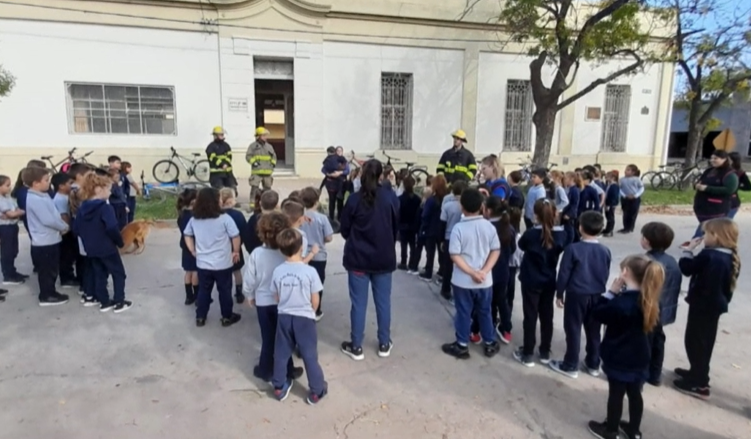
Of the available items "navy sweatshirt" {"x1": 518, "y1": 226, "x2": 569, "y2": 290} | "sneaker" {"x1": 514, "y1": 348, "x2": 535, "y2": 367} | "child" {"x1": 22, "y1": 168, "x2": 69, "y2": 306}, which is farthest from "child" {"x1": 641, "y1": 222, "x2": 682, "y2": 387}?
"child" {"x1": 22, "y1": 168, "x2": 69, "y2": 306}

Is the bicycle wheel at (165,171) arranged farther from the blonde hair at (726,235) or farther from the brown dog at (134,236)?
the blonde hair at (726,235)

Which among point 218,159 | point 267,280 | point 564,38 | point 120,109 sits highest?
point 564,38

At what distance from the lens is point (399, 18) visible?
14883 mm

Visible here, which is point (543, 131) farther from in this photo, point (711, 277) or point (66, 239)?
point (66, 239)

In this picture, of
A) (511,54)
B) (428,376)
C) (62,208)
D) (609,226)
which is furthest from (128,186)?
(511,54)

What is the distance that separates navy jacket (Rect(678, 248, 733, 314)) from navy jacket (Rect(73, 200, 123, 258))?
5070mm

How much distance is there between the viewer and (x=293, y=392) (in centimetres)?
356

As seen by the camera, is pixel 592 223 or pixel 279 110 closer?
pixel 592 223

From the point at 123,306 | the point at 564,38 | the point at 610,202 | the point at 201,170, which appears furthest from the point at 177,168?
the point at 610,202

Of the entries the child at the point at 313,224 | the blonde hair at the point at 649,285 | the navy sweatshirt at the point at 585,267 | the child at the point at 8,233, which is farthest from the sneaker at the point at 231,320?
the blonde hair at the point at 649,285

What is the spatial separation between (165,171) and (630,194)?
11838 mm

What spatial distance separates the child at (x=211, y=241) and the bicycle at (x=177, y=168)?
9615mm

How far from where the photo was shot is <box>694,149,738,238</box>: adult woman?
6.00m

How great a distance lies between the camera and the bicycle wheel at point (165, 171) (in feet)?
44.3
